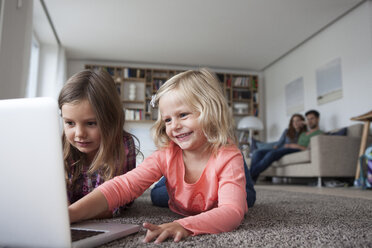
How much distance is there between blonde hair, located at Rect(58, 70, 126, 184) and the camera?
973 millimetres

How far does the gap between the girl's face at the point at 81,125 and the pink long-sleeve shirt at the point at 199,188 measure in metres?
0.20

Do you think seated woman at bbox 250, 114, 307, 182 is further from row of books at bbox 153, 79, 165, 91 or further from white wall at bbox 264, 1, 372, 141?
row of books at bbox 153, 79, 165, 91

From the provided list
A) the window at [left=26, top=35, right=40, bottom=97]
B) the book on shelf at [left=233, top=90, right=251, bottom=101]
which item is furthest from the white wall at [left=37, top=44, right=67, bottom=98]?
the book on shelf at [left=233, top=90, right=251, bottom=101]

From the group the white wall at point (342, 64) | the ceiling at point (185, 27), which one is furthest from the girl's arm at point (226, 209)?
the white wall at point (342, 64)

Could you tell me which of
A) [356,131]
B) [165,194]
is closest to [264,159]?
[356,131]

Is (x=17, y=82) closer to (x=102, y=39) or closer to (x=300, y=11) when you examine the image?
(x=102, y=39)

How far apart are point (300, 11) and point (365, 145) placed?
1918 mm

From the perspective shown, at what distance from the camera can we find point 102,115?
98 centimetres

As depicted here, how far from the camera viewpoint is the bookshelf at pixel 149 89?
606 centimetres

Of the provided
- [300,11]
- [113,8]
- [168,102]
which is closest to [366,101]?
[300,11]

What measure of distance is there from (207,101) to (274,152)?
3578 mm

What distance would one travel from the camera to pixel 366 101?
382 centimetres

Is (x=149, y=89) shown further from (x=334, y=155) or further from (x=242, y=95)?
(x=334, y=155)

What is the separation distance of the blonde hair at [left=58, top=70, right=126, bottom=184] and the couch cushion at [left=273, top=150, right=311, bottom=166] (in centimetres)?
317
